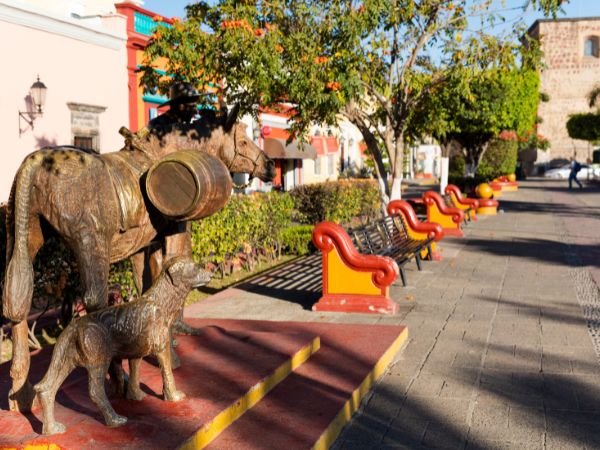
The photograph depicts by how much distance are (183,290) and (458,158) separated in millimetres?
35413

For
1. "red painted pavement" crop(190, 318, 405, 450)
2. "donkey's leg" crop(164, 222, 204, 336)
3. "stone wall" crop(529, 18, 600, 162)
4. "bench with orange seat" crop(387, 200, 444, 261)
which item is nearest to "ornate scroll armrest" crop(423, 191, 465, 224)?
"bench with orange seat" crop(387, 200, 444, 261)

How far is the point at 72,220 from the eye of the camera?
3904mm

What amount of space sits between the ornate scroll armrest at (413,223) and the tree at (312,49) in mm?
1100

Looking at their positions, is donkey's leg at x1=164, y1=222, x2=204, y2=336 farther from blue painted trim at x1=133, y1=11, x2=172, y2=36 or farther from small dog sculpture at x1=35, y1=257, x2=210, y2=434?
blue painted trim at x1=133, y1=11, x2=172, y2=36

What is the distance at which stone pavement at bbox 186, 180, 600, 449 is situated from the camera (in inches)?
180

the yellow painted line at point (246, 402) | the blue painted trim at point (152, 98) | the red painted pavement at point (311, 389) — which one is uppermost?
the blue painted trim at point (152, 98)

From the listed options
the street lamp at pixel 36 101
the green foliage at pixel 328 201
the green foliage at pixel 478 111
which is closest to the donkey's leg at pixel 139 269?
the green foliage at pixel 478 111

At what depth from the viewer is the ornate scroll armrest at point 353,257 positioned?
7828 millimetres

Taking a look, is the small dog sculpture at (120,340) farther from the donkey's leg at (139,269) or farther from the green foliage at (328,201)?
the green foliage at (328,201)

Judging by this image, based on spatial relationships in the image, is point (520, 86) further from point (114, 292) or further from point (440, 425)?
point (440, 425)

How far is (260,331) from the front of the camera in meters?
6.28

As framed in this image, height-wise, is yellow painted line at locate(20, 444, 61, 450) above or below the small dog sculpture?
below

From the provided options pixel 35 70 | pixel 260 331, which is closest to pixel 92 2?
pixel 35 70

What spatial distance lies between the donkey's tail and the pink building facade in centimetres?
1147
